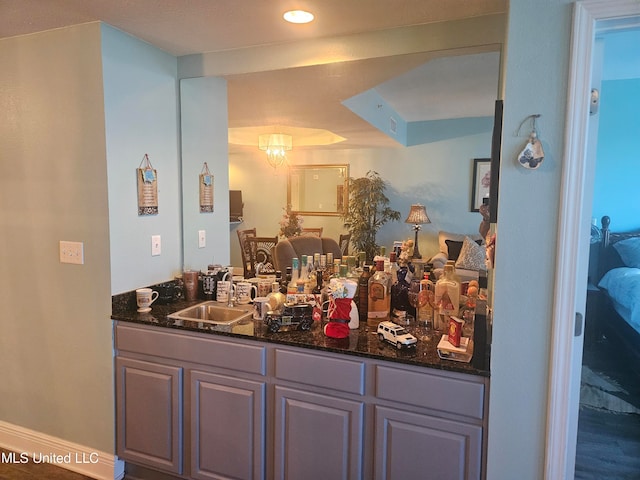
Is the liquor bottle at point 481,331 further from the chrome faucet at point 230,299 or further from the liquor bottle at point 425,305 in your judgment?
the chrome faucet at point 230,299

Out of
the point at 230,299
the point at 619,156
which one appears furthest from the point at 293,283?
the point at 619,156

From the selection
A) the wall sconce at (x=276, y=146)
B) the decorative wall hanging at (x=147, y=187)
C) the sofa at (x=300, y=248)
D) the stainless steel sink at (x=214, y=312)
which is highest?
the wall sconce at (x=276, y=146)

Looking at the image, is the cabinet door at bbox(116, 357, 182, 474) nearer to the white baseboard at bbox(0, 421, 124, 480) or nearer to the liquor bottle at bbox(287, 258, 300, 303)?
the white baseboard at bbox(0, 421, 124, 480)

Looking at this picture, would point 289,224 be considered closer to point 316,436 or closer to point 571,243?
point 316,436

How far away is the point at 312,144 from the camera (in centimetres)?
293

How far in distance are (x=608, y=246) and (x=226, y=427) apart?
5.62 ft

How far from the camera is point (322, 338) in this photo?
1.81 m

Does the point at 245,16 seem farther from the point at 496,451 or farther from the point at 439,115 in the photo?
the point at 496,451

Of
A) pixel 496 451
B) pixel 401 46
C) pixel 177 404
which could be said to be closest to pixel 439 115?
pixel 401 46

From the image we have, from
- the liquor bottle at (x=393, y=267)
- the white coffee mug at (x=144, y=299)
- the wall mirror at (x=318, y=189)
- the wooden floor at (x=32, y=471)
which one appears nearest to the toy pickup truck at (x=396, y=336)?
the liquor bottle at (x=393, y=267)

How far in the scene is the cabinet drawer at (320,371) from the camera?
1.67 m

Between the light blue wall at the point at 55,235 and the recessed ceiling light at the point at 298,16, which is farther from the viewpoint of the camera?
the light blue wall at the point at 55,235
